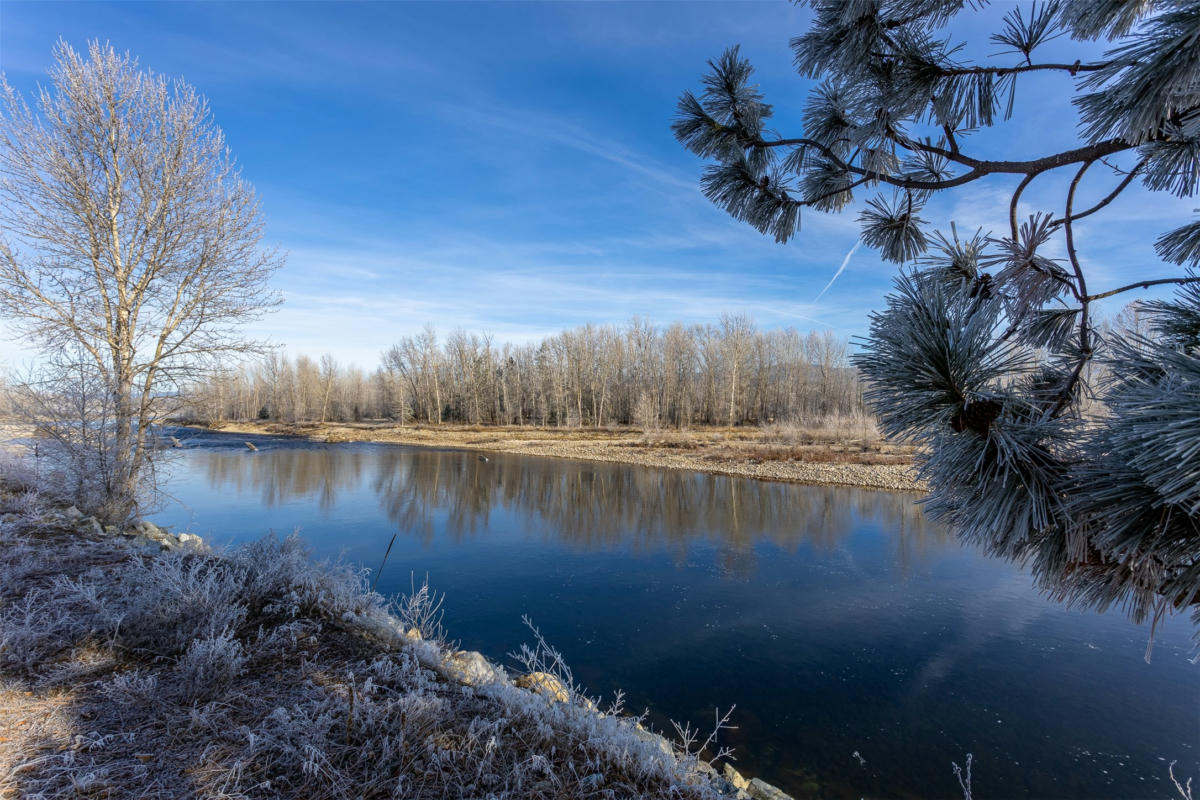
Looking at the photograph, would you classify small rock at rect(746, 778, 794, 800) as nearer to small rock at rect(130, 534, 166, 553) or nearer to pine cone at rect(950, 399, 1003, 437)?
pine cone at rect(950, 399, 1003, 437)

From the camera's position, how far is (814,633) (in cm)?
666

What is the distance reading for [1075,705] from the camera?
5.17 meters

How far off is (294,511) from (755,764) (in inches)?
486

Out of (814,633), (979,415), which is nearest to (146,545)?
(979,415)

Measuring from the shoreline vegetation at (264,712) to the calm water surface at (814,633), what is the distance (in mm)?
1738

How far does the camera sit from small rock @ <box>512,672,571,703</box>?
365cm

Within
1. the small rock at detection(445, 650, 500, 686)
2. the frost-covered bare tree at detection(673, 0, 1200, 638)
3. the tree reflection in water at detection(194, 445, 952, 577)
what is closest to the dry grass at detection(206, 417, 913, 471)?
the tree reflection in water at detection(194, 445, 952, 577)

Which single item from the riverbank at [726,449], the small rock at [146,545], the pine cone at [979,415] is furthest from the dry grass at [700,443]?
the small rock at [146,545]

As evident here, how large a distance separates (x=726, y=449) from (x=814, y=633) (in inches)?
816

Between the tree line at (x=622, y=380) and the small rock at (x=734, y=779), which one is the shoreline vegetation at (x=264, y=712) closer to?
the small rock at (x=734, y=779)

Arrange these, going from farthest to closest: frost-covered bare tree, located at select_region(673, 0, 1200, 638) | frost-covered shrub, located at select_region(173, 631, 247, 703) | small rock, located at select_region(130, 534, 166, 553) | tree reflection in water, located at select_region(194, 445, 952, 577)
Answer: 1. tree reflection in water, located at select_region(194, 445, 952, 577)
2. small rock, located at select_region(130, 534, 166, 553)
3. frost-covered shrub, located at select_region(173, 631, 247, 703)
4. frost-covered bare tree, located at select_region(673, 0, 1200, 638)

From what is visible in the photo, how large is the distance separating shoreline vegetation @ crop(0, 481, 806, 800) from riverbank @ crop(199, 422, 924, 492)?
1334 centimetres

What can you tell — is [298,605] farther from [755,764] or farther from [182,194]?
[182,194]

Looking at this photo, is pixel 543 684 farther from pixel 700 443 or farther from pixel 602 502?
pixel 700 443
